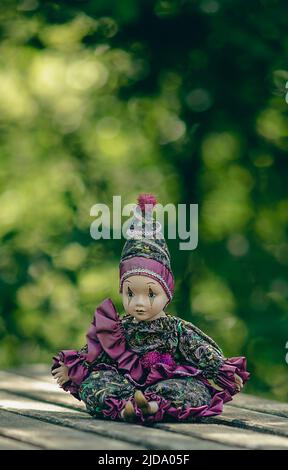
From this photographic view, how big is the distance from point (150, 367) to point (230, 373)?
27 centimetres

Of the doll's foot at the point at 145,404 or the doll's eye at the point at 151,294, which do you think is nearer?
the doll's foot at the point at 145,404

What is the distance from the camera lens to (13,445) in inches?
134

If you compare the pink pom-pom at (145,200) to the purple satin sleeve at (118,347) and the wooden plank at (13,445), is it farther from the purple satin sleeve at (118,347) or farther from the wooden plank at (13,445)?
the wooden plank at (13,445)

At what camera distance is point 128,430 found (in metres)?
3.66

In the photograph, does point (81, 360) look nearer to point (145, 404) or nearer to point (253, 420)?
point (145, 404)

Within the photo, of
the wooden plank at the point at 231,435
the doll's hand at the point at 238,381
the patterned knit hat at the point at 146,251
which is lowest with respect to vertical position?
the wooden plank at the point at 231,435

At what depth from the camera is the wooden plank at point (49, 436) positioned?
11.1 feet

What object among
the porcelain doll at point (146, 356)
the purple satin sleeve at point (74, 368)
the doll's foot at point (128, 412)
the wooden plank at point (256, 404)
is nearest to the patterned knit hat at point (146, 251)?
the porcelain doll at point (146, 356)

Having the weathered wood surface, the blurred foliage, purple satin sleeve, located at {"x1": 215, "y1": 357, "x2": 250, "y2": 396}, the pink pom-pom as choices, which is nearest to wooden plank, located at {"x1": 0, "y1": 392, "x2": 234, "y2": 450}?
the weathered wood surface

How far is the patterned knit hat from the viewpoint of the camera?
12.9 ft

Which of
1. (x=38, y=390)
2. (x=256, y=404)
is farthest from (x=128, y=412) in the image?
(x=38, y=390)

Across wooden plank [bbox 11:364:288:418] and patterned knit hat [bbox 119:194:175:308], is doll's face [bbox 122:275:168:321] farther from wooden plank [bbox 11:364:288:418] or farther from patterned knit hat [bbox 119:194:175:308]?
wooden plank [bbox 11:364:288:418]
